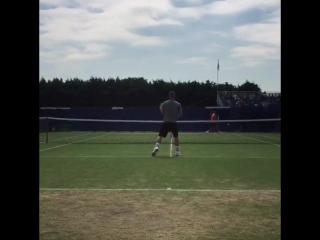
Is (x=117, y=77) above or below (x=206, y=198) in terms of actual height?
above

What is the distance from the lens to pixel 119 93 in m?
53.2

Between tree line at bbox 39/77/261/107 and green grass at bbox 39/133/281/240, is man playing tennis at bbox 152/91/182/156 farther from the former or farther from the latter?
tree line at bbox 39/77/261/107

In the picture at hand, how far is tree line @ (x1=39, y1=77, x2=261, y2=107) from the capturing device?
167 ft

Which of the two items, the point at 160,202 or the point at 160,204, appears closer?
the point at 160,204

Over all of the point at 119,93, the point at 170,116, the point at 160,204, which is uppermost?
the point at 119,93

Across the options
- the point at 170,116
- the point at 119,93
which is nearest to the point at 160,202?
the point at 170,116

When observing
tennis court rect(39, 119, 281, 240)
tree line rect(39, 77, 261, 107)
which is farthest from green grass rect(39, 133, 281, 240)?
tree line rect(39, 77, 261, 107)

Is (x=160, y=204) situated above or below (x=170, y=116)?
below

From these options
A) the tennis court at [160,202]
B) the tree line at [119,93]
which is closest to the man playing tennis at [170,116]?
the tennis court at [160,202]

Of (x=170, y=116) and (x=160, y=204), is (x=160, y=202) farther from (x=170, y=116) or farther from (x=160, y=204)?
(x=170, y=116)
